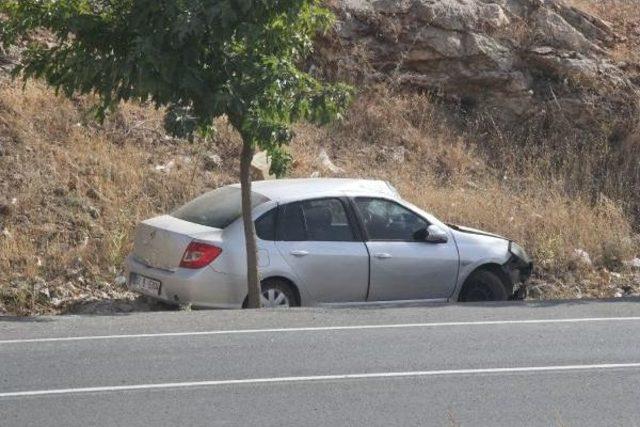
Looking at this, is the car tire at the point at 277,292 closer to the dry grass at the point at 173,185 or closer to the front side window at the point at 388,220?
the front side window at the point at 388,220

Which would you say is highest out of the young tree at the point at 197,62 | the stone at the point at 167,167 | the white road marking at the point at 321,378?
the young tree at the point at 197,62

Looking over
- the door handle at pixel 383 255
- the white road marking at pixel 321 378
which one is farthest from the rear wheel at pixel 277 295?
the white road marking at pixel 321 378

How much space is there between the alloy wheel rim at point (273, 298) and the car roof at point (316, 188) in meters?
0.97

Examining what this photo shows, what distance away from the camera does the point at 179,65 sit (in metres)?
11.8

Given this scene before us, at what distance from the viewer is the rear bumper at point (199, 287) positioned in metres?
11.9

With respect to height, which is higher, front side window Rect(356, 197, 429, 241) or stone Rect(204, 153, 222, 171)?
stone Rect(204, 153, 222, 171)

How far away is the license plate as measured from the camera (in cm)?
1226

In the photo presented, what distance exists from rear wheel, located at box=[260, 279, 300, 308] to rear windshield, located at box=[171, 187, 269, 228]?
782 mm

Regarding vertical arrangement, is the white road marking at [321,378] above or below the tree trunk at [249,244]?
below

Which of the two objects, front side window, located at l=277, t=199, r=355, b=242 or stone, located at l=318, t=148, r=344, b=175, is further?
stone, located at l=318, t=148, r=344, b=175

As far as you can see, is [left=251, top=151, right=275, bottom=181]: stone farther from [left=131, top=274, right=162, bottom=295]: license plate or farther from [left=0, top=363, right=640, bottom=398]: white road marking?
[left=0, top=363, right=640, bottom=398]: white road marking

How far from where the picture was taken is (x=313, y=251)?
12.3 meters

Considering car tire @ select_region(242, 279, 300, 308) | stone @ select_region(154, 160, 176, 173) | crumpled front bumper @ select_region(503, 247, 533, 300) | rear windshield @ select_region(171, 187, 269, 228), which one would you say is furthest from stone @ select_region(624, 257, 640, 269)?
stone @ select_region(154, 160, 176, 173)

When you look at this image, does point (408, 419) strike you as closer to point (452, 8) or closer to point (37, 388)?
point (37, 388)
